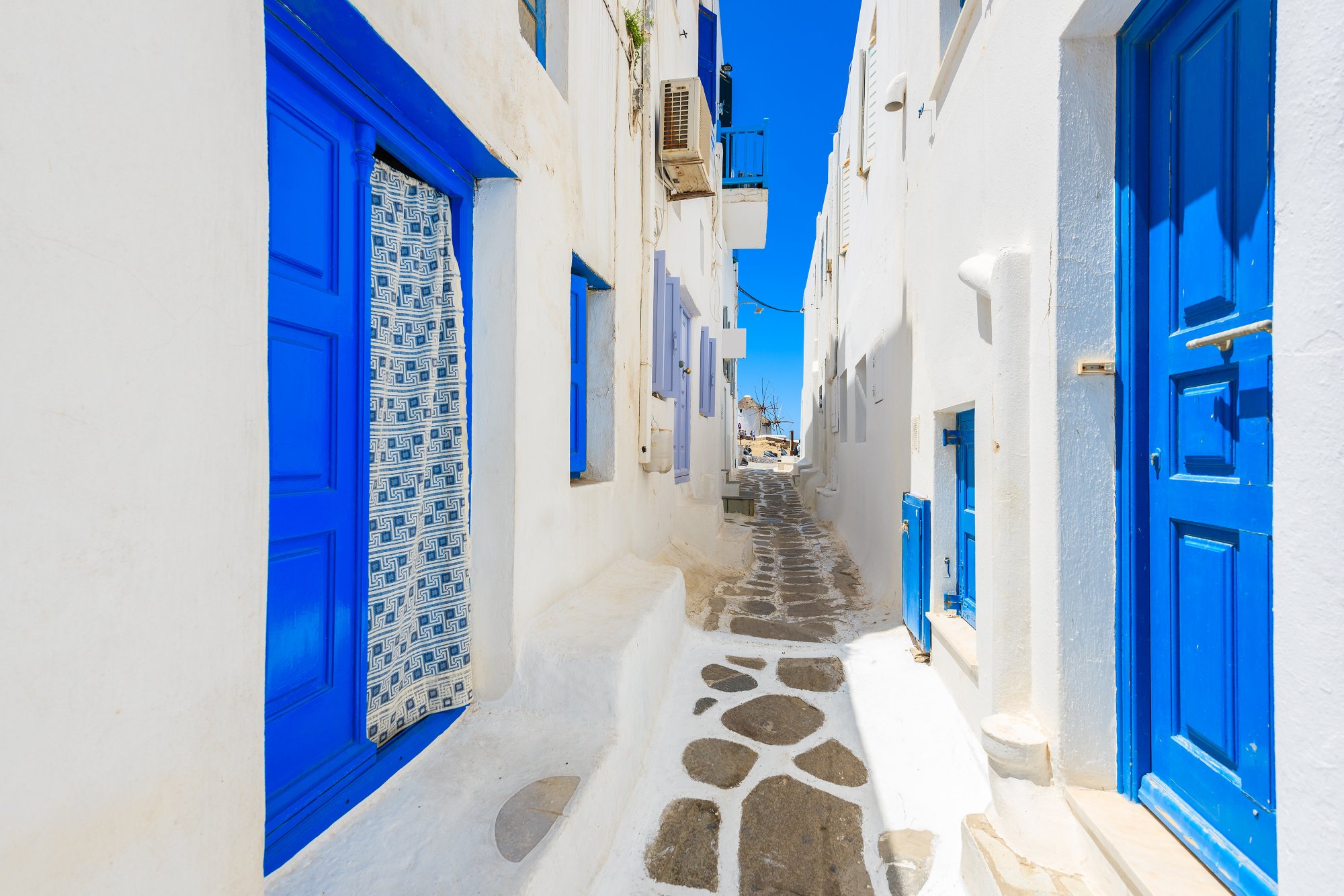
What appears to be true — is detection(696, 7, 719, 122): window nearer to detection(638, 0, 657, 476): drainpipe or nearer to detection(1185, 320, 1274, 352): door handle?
detection(638, 0, 657, 476): drainpipe

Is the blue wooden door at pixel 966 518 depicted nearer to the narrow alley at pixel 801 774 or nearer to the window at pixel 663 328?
the narrow alley at pixel 801 774

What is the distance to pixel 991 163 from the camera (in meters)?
2.64

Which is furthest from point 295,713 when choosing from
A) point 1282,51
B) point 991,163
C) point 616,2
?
point 616,2

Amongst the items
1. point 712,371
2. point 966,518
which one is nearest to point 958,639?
point 966,518

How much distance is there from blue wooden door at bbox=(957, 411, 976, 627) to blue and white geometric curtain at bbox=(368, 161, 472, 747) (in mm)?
2687

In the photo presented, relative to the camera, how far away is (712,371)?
375 inches

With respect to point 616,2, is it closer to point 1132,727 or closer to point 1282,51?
point 1282,51

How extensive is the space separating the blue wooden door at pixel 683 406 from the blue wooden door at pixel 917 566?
A: 2690 mm

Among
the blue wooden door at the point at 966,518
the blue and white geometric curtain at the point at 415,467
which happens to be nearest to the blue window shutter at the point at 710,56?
the blue wooden door at the point at 966,518

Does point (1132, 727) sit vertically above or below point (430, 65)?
below

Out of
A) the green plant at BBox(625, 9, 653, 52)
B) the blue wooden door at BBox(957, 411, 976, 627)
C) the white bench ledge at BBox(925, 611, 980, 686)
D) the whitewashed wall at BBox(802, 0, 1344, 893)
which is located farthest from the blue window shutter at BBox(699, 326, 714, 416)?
the white bench ledge at BBox(925, 611, 980, 686)

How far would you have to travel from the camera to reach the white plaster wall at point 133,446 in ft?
2.84

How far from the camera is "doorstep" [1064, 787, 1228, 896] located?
1510 millimetres

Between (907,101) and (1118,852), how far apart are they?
16.0 feet
